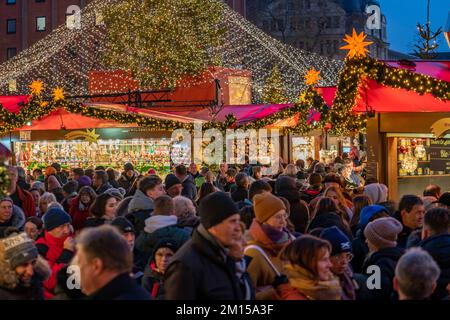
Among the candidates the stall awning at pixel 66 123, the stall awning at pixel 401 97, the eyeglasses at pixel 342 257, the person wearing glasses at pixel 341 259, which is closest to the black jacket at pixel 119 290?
the person wearing glasses at pixel 341 259

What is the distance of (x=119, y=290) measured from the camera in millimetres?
4254

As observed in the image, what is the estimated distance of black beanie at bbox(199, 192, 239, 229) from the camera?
5.20 metres

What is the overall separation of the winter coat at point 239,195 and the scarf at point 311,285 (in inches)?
274

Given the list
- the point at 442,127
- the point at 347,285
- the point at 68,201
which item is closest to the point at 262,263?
the point at 347,285

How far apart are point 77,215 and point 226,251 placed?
6.00 m

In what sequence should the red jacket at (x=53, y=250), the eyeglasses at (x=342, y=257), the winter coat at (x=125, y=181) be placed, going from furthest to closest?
the winter coat at (x=125, y=181) < the red jacket at (x=53, y=250) < the eyeglasses at (x=342, y=257)

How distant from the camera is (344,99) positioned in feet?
55.6

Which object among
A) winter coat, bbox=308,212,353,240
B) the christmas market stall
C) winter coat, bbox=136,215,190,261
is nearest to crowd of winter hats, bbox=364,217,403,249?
winter coat, bbox=308,212,353,240

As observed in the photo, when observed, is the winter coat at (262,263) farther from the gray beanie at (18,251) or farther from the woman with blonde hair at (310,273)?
the gray beanie at (18,251)

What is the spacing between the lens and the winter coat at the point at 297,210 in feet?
32.4

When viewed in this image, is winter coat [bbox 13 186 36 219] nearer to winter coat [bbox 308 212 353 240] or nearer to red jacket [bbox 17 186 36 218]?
red jacket [bbox 17 186 36 218]
